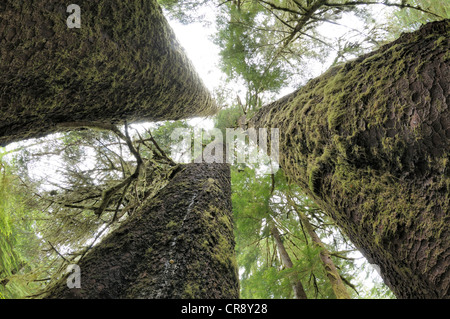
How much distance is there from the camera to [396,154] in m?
1.26

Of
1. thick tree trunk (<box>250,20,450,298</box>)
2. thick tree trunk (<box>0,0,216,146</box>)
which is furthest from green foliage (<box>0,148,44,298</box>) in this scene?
thick tree trunk (<box>250,20,450,298</box>)

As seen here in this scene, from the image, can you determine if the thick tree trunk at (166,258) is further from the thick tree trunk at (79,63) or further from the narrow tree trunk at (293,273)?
the narrow tree trunk at (293,273)

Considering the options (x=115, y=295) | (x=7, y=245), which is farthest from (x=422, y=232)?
(x=7, y=245)

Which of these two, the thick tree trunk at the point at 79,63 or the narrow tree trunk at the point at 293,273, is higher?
the thick tree trunk at the point at 79,63

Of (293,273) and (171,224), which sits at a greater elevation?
(171,224)

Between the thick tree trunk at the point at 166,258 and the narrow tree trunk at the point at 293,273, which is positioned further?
the narrow tree trunk at the point at 293,273

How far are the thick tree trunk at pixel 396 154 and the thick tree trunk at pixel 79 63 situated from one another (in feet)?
5.09

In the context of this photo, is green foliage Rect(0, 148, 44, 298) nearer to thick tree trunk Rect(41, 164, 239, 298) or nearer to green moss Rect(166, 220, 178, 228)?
thick tree trunk Rect(41, 164, 239, 298)

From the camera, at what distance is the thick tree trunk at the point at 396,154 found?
1.09 metres

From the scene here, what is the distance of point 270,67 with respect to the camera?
5.95 m

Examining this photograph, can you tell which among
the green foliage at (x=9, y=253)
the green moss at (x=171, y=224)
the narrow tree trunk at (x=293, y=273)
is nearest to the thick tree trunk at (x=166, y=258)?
the green moss at (x=171, y=224)

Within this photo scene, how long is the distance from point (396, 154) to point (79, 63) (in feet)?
6.39

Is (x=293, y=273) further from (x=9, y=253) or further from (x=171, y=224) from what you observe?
(x=9, y=253)

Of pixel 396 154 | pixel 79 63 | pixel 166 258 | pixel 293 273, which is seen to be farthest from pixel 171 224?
pixel 293 273
